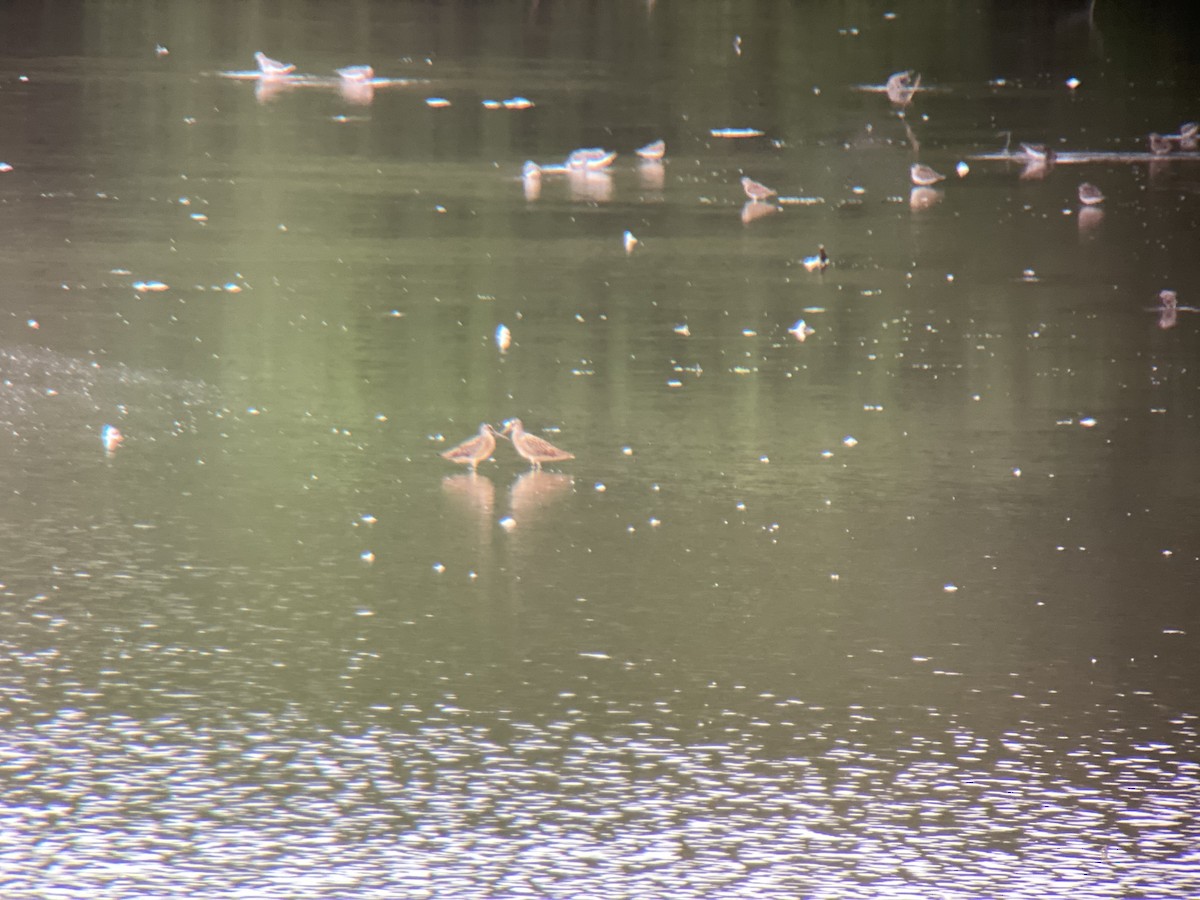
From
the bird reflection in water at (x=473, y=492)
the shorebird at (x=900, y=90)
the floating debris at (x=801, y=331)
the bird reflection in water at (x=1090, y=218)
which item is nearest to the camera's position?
the bird reflection in water at (x=473, y=492)

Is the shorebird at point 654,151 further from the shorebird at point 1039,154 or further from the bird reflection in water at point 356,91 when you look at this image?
the bird reflection in water at point 356,91

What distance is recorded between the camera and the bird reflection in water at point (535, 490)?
23.1 feet

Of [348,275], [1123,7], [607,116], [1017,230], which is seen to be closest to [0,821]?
[348,275]

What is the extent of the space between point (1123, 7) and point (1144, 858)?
29.3 metres

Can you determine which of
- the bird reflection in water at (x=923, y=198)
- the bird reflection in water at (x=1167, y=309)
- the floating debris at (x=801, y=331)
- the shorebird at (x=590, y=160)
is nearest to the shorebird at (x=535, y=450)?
the floating debris at (x=801, y=331)

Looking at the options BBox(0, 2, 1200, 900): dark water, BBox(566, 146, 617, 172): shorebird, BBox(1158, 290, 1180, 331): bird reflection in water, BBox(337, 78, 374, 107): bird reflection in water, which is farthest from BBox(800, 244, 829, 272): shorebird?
BBox(337, 78, 374, 107): bird reflection in water

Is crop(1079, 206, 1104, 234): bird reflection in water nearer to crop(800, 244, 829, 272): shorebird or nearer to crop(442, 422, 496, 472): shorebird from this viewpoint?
crop(800, 244, 829, 272): shorebird

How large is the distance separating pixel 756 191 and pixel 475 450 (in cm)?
700

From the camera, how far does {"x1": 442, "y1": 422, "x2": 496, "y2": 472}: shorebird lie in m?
7.61

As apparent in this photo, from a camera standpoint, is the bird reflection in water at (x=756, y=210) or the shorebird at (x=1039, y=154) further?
the shorebird at (x=1039, y=154)

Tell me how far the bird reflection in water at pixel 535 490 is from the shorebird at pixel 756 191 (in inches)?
276

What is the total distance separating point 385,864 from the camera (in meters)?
4.28

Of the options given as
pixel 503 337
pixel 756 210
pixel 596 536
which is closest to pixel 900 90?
pixel 756 210

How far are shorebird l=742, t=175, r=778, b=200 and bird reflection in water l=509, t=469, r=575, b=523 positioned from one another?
23.0ft
